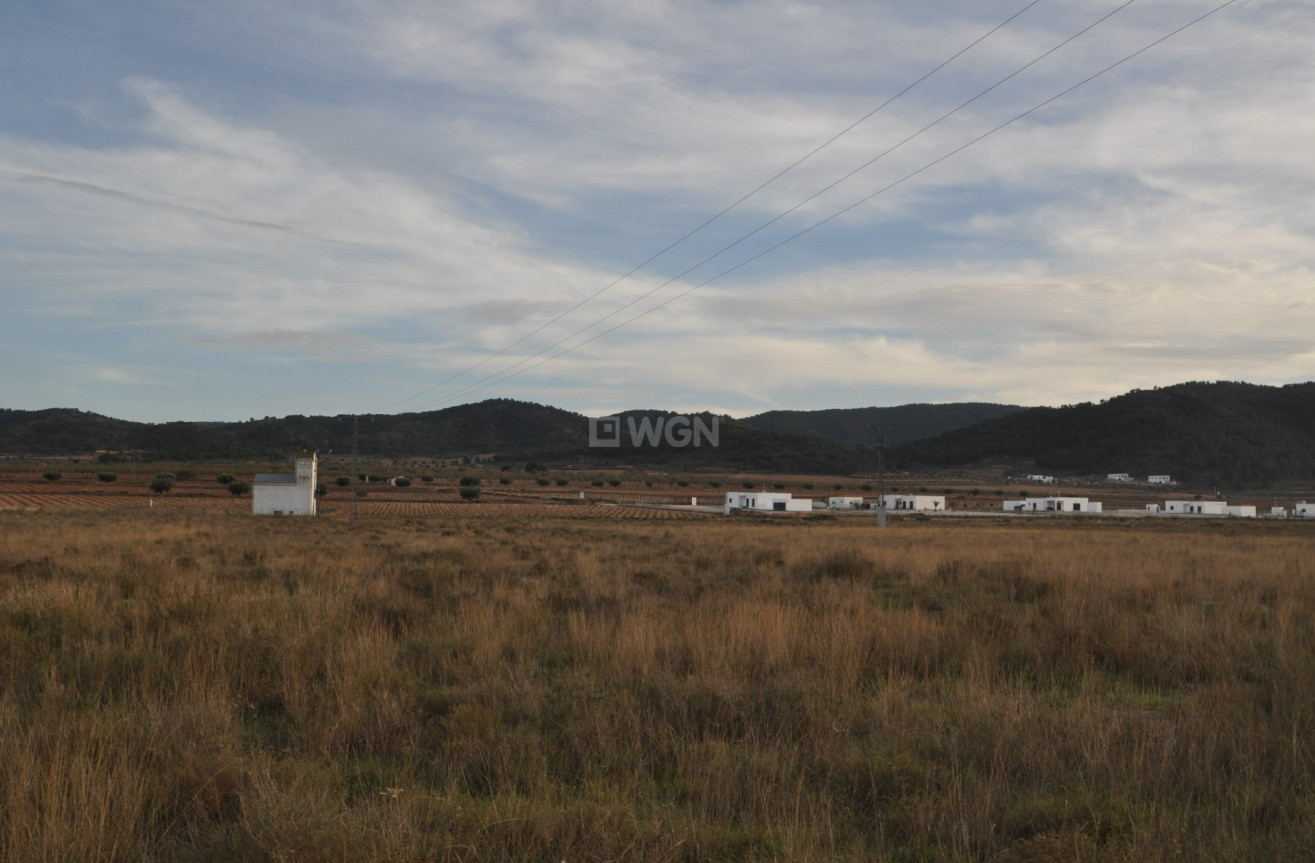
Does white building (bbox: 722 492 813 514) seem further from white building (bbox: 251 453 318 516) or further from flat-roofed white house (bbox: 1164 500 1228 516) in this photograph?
white building (bbox: 251 453 318 516)

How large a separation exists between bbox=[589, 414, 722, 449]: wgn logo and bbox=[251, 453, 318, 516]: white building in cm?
12686

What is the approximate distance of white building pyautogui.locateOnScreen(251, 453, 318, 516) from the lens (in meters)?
56.0

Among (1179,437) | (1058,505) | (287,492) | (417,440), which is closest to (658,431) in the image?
(417,440)

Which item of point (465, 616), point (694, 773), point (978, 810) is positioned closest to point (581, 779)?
point (694, 773)

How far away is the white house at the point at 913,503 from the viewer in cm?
9956

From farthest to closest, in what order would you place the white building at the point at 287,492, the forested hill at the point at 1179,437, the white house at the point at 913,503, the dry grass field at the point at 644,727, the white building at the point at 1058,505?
1. the forested hill at the point at 1179,437
2. the white building at the point at 1058,505
3. the white house at the point at 913,503
4. the white building at the point at 287,492
5. the dry grass field at the point at 644,727

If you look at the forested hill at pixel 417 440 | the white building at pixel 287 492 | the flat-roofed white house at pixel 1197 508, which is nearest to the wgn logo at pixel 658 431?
the forested hill at pixel 417 440

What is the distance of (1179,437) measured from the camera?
532ft

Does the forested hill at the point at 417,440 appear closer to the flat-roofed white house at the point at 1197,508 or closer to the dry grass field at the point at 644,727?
the flat-roofed white house at the point at 1197,508

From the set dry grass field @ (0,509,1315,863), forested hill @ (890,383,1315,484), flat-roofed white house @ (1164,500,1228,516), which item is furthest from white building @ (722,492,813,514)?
forested hill @ (890,383,1315,484)

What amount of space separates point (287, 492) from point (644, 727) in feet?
185

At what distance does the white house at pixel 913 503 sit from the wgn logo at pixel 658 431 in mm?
84747

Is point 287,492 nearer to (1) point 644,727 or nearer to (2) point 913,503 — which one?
(1) point 644,727

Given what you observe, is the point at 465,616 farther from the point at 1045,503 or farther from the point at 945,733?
the point at 1045,503
